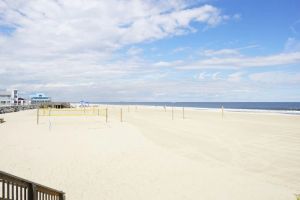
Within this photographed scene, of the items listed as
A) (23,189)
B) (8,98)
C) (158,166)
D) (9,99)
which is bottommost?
(158,166)

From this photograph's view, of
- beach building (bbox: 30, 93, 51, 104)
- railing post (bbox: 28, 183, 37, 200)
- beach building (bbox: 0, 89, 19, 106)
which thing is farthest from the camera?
beach building (bbox: 30, 93, 51, 104)

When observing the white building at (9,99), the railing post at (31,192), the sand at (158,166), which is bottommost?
the sand at (158,166)

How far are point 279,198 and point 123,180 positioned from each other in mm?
4497

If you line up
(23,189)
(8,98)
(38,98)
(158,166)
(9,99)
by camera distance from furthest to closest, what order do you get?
(38,98) < (9,99) < (8,98) < (158,166) < (23,189)

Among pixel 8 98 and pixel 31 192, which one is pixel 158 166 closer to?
pixel 31 192

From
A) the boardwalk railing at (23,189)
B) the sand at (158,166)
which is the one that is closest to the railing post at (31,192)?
the boardwalk railing at (23,189)

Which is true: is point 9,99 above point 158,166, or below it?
above

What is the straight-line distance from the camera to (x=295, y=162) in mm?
11789

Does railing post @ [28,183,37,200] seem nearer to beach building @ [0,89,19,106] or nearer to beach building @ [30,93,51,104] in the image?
beach building @ [0,89,19,106]

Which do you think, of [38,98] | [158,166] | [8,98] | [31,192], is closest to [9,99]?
[8,98]

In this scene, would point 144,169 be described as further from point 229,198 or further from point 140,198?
point 229,198

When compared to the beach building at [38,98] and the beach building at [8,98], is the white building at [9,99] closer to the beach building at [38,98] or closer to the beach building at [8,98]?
the beach building at [8,98]

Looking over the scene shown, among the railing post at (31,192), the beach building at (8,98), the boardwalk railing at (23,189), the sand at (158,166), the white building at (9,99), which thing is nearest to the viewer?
the boardwalk railing at (23,189)

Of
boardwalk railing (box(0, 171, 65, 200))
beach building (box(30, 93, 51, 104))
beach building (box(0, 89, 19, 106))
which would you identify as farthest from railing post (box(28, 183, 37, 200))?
beach building (box(30, 93, 51, 104))
